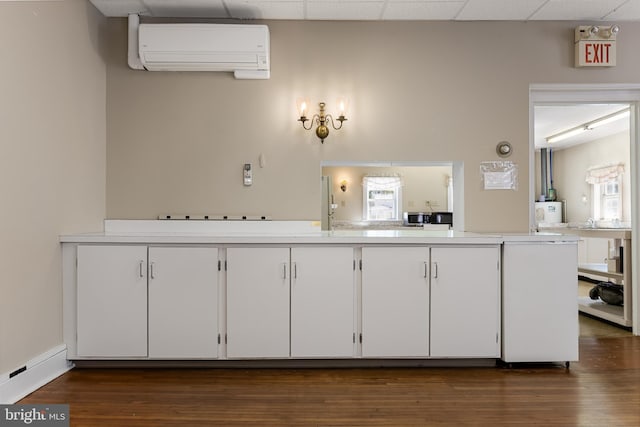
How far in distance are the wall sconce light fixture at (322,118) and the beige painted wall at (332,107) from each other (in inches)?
2.5

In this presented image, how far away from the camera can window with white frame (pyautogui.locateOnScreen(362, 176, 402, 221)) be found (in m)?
9.37

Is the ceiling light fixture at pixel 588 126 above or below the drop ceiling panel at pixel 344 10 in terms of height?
→ below

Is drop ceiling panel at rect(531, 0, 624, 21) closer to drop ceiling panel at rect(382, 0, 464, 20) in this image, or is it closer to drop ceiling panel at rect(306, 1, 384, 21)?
drop ceiling panel at rect(382, 0, 464, 20)

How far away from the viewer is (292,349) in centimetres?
272

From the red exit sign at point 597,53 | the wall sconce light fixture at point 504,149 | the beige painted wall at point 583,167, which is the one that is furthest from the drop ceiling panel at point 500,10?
the beige painted wall at point 583,167

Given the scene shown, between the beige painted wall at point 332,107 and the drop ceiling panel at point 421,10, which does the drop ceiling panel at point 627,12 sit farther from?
the drop ceiling panel at point 421,10

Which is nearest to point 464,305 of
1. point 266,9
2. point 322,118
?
point 322,118

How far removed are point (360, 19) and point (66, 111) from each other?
89.8 inches

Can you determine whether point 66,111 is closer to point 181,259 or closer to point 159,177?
point 159,177

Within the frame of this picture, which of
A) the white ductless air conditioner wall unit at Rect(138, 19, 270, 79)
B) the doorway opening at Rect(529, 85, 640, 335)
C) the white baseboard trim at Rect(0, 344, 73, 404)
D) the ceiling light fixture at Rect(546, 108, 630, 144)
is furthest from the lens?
the ceiling light fixture at Rect(546, 108, 630, 144)

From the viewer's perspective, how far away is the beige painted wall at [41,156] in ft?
7.43

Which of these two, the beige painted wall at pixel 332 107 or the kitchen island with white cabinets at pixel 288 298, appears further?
the beige painted wall at pixel 332 107

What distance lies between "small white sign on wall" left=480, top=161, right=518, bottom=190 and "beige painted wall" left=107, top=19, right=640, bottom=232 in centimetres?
6

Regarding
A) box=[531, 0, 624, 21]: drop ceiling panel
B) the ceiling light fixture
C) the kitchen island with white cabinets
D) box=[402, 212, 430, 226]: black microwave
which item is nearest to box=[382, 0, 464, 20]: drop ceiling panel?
box=[531, 0, 624, 21]: drop ceiling panel
